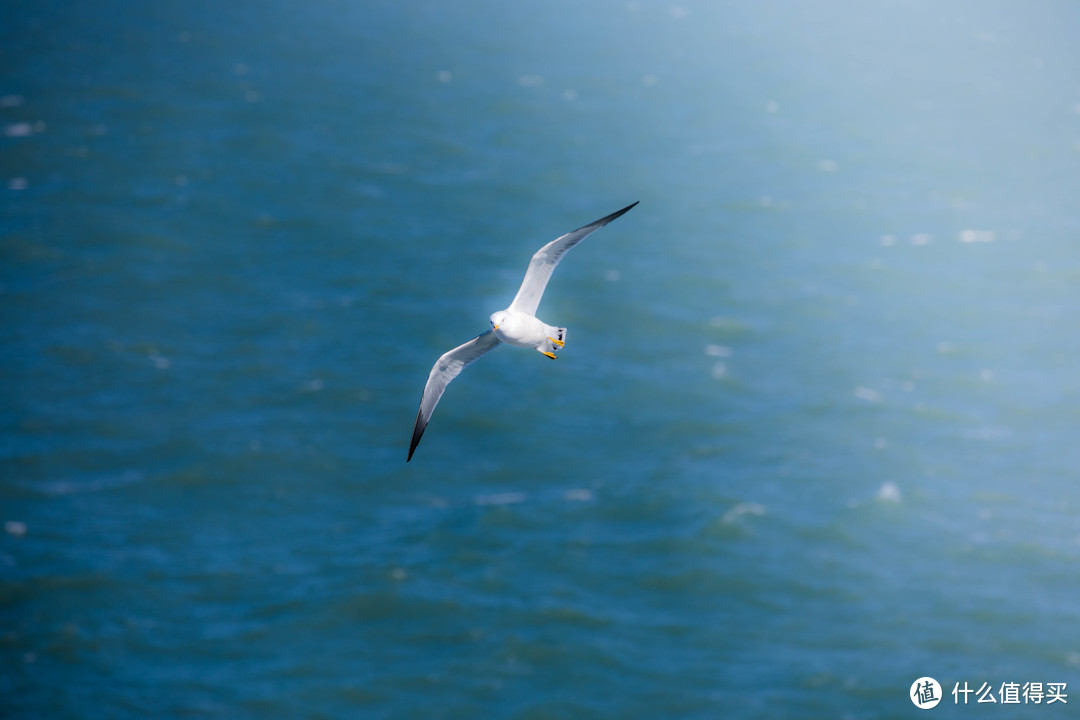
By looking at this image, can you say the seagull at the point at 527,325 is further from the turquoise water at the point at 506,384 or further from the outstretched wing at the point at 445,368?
the turquoise water at the point at 506,384

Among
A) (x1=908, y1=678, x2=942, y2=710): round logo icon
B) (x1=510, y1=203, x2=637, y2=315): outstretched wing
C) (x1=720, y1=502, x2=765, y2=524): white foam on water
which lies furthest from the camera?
(x1=720, y1=502, x2=765, y2=524): white foam on water

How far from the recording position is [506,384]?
8838 centimetres

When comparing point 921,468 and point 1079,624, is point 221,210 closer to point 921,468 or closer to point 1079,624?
point 921,468

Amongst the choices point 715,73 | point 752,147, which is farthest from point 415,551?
point 715,73

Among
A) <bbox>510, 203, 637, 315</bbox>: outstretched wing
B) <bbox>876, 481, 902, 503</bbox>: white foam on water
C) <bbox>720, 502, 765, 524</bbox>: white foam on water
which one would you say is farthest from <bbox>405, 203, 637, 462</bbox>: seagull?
<bbox>876, 481, 902, 503</bbox>: white foam on water

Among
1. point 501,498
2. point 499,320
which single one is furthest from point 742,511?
point 499,320

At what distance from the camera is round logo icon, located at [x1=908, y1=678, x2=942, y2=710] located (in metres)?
66.5

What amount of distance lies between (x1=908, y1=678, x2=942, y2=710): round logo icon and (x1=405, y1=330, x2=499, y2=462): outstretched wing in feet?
169

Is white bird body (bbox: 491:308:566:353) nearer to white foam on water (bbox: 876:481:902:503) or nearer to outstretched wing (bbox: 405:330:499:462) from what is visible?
outstretched wing (bbox: 405:330:499:462)

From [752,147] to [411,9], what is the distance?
5615 cm

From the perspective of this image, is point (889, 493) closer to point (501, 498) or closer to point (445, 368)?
point (501, 498)

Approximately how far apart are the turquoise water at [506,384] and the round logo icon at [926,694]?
1.15 metres

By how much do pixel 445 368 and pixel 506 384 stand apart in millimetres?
61621

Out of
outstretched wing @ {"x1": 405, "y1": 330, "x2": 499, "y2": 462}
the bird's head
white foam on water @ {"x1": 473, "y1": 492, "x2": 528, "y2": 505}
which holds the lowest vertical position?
white foam on water @ {"x1": 473, "y1": 492, "x2": 528, "y2": 505}
